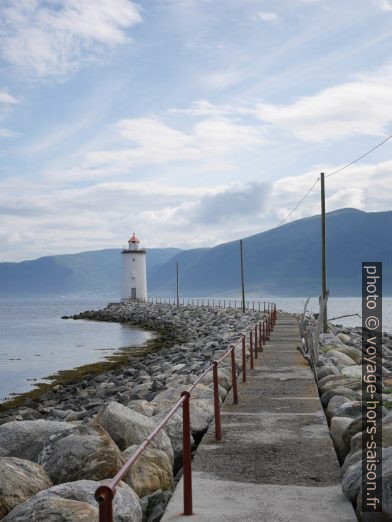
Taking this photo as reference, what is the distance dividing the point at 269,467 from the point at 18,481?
7.91ft

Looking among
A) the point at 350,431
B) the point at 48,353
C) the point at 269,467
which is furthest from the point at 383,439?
the point at 48,353

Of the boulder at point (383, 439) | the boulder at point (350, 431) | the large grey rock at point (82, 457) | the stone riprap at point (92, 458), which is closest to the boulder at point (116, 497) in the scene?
the stone riprap at point (92, 458)

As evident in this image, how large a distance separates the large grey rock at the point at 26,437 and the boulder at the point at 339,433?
2913 mm

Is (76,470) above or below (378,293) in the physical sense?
below

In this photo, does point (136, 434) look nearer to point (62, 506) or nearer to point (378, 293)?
point (62, 506)

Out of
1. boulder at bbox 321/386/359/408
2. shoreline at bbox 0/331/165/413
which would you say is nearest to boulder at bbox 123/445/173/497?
boulder at bbox 321/386/359/408

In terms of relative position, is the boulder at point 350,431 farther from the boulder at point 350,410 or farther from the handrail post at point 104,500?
the handrail post at point 104,500

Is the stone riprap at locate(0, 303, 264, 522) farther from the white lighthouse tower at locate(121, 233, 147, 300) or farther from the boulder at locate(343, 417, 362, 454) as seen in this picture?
the white lighthouse tower at locate(121, 233, 147, 300)

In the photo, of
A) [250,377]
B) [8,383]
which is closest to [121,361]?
[8,383]

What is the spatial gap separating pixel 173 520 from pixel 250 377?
302 inches

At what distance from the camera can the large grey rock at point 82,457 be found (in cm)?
574

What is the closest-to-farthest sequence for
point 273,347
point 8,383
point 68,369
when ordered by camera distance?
point 273,347
point 8,383
point 68,369

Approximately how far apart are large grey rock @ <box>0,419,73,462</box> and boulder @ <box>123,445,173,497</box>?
105cm

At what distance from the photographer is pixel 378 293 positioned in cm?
957
